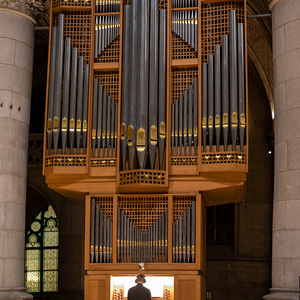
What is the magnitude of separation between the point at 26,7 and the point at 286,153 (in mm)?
8034

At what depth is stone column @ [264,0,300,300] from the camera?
14.7 m

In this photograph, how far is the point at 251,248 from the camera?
25.9 meters

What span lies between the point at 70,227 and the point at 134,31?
9850 millimetres

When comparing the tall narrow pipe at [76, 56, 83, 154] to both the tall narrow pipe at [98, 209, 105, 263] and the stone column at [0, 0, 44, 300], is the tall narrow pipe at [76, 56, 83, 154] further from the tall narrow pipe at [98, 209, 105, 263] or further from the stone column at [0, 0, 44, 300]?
the tall narrow pipe at [98, 209, 105, 263]

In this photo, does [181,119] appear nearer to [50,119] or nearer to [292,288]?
[50,119]

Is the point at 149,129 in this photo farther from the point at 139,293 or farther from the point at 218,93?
the point at 139,293

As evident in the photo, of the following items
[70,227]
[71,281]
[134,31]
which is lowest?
[71,281]

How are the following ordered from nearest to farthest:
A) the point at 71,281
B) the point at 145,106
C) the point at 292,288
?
the point at 292,288
the point at 145,106
the point at 71,281

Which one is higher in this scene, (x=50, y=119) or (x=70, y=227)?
(x=50, y=119)

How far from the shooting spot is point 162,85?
53.5ft

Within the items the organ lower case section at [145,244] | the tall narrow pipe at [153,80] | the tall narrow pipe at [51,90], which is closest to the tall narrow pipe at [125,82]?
the tall narrow pipe at [153,80]

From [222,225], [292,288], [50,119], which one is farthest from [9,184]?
[222,225]

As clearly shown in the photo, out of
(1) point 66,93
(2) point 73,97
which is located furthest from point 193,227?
(1) point 66,93

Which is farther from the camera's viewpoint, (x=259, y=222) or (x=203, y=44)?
(x=259, y=222)
